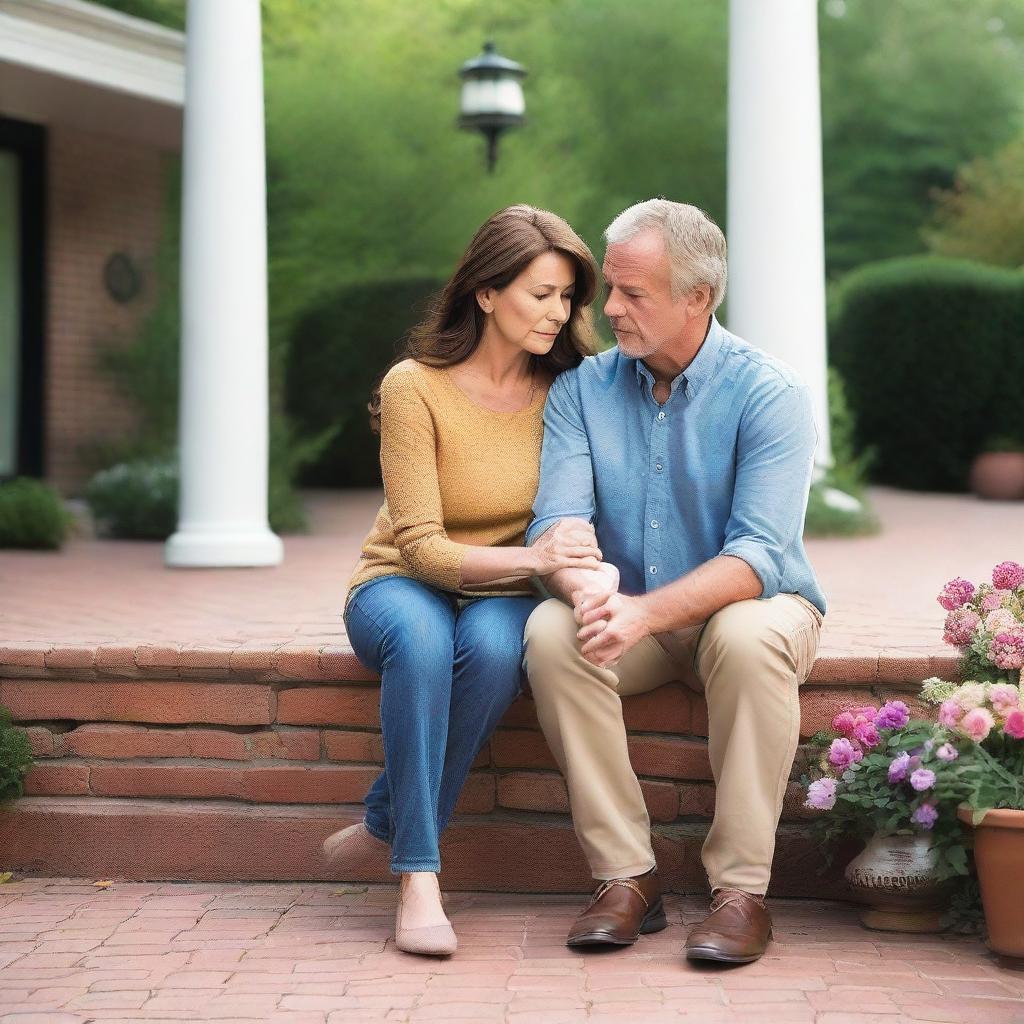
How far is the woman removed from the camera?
114 inches

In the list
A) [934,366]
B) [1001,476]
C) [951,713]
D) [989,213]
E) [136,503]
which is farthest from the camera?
[989,213]

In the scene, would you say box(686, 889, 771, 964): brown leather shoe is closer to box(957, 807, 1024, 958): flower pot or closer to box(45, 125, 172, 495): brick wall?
box(957, 807, 1024, 958): flower pot

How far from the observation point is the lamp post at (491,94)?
9.08 meters

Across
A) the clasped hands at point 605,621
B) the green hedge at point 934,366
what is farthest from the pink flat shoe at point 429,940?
the green hedge at point 934,366

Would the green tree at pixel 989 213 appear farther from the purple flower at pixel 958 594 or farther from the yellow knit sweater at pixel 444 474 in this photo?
the yellow knit sweater at pixel 444 474

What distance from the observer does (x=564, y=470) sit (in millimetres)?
3104

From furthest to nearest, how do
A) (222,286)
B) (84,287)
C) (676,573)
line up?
1. (84,287)
2. (222,286)
3. (676,573)

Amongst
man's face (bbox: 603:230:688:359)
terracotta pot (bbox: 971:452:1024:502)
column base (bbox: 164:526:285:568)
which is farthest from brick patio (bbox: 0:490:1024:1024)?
terracotta pot (bbox: 971:452:1024:502)

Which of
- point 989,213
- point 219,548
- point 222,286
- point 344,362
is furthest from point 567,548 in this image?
point 989,213

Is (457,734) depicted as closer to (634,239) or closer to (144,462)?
(634,239)

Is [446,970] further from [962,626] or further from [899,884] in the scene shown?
[962,626]

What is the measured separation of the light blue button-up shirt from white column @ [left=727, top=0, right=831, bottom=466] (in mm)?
3522

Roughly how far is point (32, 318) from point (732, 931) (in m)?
8.07

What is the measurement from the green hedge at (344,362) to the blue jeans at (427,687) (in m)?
8.19
